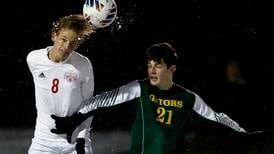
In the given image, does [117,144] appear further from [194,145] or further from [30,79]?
[30,79]

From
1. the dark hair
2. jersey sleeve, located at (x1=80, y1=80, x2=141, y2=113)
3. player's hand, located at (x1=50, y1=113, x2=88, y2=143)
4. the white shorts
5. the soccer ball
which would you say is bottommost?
the white shorts

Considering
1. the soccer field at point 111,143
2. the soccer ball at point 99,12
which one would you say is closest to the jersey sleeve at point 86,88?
the soccer ball at point 99,12

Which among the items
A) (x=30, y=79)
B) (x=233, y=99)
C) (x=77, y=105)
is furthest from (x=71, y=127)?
(x=30, y=79)

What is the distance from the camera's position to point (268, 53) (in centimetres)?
917

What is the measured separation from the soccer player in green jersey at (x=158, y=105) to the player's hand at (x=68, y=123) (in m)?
0.06

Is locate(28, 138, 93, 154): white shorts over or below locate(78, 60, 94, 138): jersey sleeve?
below

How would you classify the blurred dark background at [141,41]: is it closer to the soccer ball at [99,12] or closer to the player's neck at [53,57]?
the soccer ball at [99,12]

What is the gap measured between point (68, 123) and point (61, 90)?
38cm

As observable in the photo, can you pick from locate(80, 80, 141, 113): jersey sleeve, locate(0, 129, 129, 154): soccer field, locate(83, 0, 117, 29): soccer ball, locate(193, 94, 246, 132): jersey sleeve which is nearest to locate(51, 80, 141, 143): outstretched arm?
locate(80, 80, 141, 113): jersey sleeve

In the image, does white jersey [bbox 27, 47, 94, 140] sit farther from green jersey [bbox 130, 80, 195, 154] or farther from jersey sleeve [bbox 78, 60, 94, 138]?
green jersey [bbox 130, 80, 195, 154]

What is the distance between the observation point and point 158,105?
4461 millimetres

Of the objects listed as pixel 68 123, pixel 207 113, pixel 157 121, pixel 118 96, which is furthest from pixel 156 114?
pixel 68 123

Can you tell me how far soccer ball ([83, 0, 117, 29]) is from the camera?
550cm

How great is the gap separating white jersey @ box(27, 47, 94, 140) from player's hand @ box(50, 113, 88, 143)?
224 millimetres
